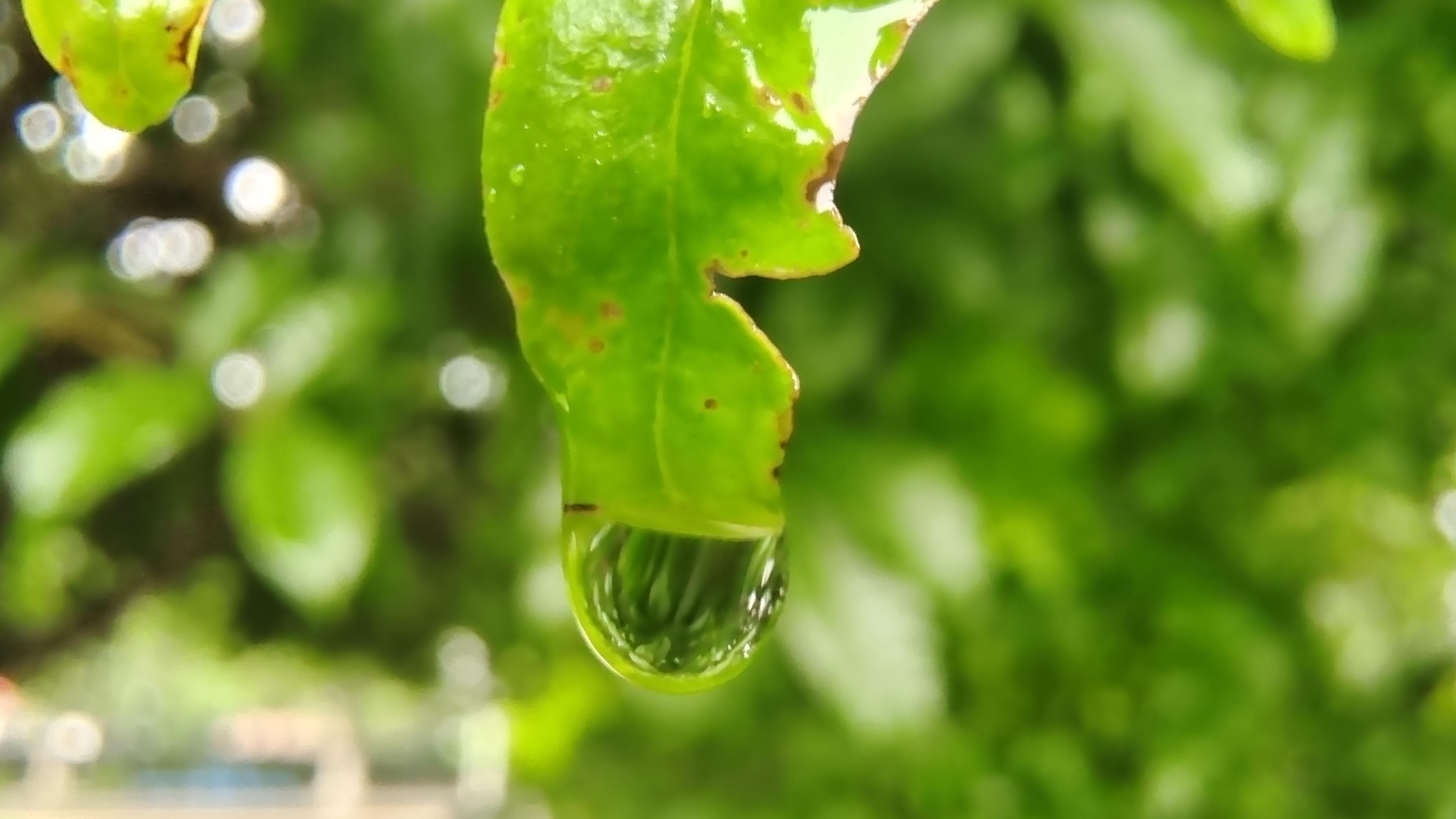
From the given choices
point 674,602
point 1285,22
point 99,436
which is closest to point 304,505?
point 99,436

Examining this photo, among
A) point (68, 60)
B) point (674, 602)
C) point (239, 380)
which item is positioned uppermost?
point (68, 60)

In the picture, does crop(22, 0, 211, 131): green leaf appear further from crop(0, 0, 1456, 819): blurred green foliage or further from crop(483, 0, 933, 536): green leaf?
crop(0, 0, 1456, 819): blurred green foliage

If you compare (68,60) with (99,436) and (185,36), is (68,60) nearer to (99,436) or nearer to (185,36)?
(185,36)

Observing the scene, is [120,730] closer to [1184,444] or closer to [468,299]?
[468,299]

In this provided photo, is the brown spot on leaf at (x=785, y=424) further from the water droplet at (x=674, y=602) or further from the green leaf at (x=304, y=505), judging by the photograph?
the green leaf at (x=304, y=505)

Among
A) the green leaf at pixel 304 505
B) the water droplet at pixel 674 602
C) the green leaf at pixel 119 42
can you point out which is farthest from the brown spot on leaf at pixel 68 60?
the green leaf at pixel 304 505

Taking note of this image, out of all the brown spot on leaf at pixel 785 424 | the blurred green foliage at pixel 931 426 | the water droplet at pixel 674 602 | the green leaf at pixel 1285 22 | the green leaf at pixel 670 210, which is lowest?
the blurred green foliage at pixel 931 426
